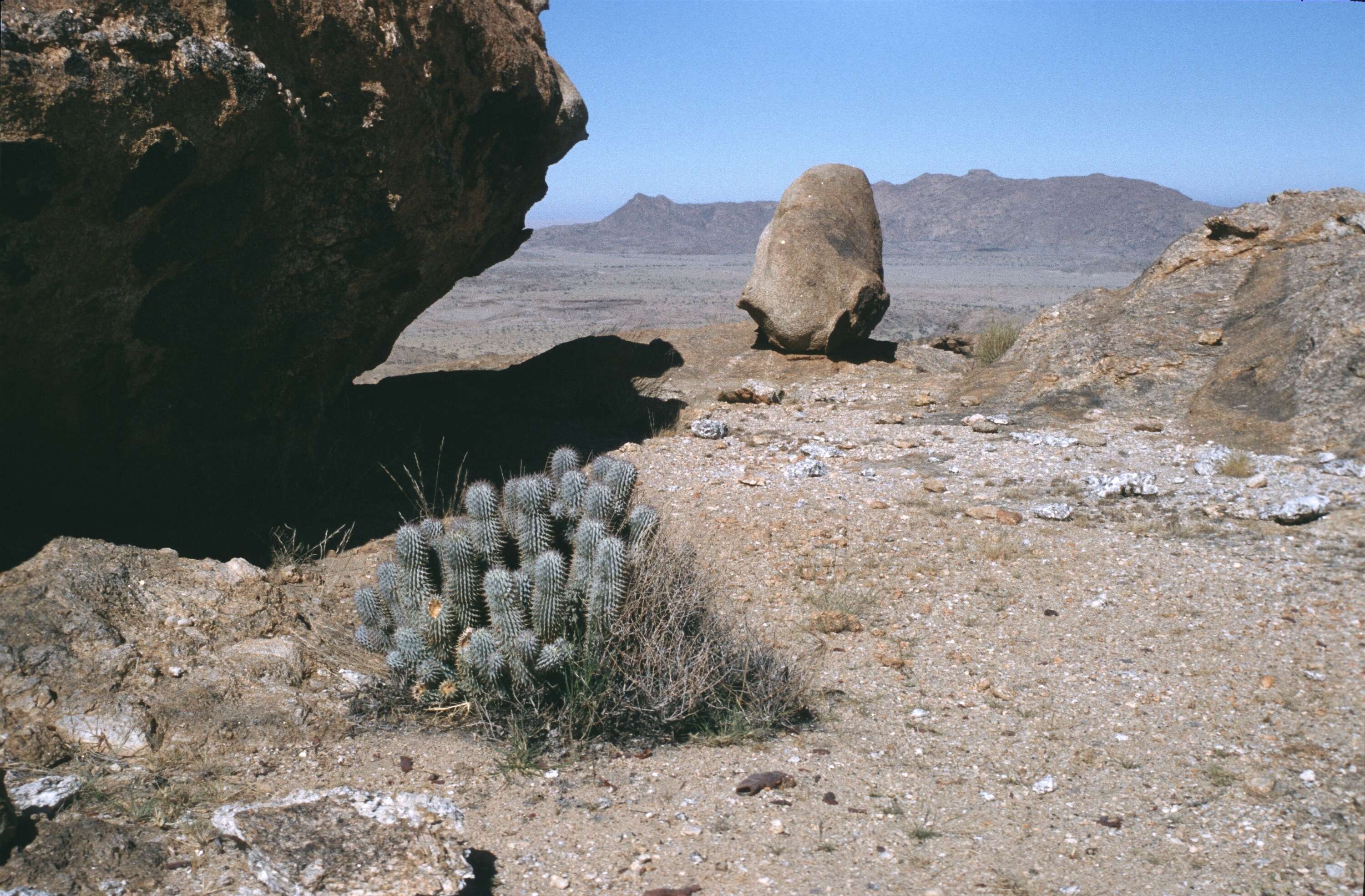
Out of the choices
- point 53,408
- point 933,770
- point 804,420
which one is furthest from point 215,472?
point 804,420

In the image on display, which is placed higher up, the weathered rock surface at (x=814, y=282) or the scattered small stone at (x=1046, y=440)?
the weathered rock surface at (x=814, y=282)

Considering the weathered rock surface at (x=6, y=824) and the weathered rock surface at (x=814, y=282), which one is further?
the weathered rock surface at (x=814, y=282)

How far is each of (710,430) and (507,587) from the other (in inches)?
190

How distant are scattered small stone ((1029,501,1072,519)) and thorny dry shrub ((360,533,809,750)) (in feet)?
8.45

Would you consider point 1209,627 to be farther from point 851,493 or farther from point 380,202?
point 380,202

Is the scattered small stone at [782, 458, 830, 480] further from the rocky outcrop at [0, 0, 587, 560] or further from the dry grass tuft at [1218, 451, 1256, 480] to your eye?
the rocky outcrop at [0, 0, 587, 560]

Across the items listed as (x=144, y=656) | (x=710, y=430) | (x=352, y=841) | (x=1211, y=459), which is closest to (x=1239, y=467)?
(x=1211, y=459)

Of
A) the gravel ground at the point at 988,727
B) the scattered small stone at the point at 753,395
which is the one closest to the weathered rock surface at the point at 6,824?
the gravel ground at the point at 988,727

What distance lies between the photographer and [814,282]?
10.6 metres

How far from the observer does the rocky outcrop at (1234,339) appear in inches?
279

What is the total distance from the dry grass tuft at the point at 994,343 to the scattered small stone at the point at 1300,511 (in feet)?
18.0

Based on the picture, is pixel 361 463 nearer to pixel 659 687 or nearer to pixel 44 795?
pixel 659 687

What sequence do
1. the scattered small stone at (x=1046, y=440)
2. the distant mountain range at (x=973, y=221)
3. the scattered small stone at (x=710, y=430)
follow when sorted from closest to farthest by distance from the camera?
the scattered small stone at (x=1046, y=440) → the scattered small stone at (x=710, y=430) → the distant mountain range at (x=973, y=221)

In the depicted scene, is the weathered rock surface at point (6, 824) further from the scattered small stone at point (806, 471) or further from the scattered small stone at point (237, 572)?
the scattered small stone at point (806, 471)
